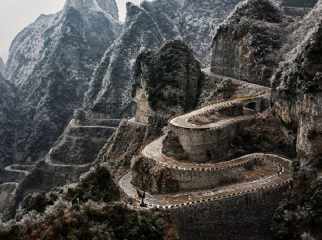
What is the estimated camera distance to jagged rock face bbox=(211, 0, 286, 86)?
7469 cm

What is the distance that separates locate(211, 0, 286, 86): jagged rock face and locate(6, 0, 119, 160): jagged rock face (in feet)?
190

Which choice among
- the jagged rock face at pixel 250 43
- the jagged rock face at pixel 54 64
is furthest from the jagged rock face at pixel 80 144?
the jagged rock face at pixel 250 43

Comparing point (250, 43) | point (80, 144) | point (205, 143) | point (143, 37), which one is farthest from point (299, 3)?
point (205, 143)

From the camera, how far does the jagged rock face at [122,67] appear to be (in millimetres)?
127312

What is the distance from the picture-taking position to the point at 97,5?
185750mm

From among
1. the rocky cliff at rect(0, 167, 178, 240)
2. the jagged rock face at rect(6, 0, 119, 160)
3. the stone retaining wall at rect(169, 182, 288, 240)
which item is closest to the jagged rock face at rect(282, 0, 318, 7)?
the jagged rock face at rect(6, 0, 119, 160)

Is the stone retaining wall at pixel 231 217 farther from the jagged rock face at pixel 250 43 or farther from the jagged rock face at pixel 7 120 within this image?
the jagged rock face at pixel 7 120

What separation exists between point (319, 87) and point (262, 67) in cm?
2345

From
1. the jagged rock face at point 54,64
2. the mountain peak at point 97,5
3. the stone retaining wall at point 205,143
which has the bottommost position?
the jagged rock face at point 54,64

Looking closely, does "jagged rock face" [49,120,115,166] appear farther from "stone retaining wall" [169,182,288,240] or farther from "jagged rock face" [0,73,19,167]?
"stone retaining wall" [169,182,288,240]

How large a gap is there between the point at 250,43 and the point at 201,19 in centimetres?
7433

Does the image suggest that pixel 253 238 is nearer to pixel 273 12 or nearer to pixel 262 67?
pixel 262 67

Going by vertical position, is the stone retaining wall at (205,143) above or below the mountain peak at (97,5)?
below

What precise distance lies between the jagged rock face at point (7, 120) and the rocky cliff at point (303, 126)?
8084 cm
